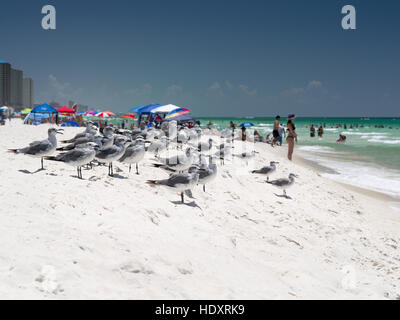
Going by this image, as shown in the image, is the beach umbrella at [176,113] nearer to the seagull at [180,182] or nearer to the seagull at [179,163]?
the seagull at [179,163]

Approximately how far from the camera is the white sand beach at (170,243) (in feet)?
12.4

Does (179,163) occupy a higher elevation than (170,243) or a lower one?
higher

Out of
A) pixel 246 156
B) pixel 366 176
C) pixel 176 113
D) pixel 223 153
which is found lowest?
pixel 366 176

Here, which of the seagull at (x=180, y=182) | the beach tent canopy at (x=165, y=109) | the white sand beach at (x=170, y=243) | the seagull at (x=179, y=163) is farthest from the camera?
the beach tent canopy at (x=165, y=109)

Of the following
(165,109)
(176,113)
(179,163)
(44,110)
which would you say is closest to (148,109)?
(165,109)

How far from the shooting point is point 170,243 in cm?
514

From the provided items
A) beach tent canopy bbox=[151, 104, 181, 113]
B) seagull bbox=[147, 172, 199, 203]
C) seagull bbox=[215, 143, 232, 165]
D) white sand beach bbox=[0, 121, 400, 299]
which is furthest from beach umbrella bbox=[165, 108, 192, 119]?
seagull bbox=[147, 172, 199, 203]

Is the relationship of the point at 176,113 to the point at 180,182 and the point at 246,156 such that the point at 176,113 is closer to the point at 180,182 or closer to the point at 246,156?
the point at 246,156

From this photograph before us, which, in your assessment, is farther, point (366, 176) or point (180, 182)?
point (366, 176)

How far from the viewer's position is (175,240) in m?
5.35

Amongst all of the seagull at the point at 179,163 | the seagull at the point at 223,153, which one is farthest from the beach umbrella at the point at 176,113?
the seagull at the point at 179,163
